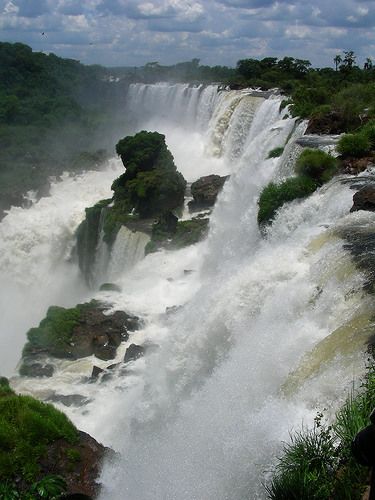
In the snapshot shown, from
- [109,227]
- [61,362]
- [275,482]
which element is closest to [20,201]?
[109,227]

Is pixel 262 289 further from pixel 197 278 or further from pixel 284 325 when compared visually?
pixel 197 278

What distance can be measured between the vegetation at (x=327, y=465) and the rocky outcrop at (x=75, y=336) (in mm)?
8346

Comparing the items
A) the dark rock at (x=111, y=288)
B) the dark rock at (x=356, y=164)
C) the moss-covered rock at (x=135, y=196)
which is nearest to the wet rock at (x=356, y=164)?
the dark rock at (x=356, y=164)

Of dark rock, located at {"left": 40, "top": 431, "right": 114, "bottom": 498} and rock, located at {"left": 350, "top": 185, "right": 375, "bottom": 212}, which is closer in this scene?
dark rock, located at {"left": 40, "top": 431, "right": 114, "bottom": 498}

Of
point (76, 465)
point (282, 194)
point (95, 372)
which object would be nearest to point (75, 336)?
point (95, 372)

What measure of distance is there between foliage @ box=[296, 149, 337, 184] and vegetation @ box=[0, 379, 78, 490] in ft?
28.5

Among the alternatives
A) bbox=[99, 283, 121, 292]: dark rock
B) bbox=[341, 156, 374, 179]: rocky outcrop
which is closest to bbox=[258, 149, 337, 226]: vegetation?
bbox=[341, 156, 374, 179]: rocky outcrop

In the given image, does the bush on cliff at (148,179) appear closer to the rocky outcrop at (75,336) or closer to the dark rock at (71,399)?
the rocky outcrop at (75,336)

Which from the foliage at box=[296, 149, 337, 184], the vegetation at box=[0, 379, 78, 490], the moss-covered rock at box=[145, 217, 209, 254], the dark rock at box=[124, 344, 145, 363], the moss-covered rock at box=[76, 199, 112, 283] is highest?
the foliage at box=[296, 149, 337, 184]

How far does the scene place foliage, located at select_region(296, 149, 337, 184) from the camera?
14.2m

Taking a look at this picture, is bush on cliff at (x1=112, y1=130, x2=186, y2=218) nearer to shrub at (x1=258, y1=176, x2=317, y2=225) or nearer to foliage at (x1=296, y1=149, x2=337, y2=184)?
shrub at (x1=258, y1=176, x2=317, y2=225)

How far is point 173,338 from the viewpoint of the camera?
37.8 ft

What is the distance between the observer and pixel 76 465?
7.82m

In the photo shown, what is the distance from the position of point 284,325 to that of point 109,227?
1452 centimetres
